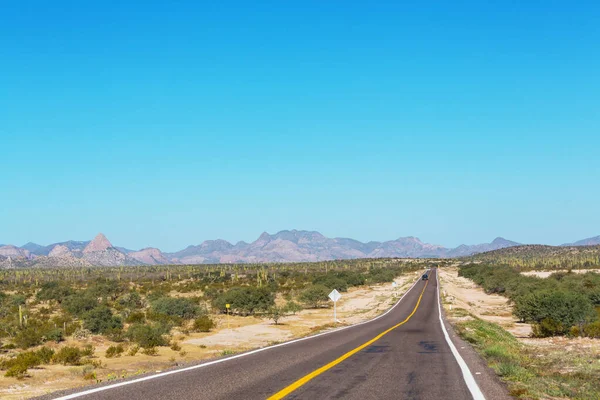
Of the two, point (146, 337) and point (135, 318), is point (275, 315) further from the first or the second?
point (146, 337)

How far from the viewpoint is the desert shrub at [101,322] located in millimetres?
34188

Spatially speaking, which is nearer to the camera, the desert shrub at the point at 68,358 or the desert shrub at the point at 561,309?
the desert shrub at the point at 68,358

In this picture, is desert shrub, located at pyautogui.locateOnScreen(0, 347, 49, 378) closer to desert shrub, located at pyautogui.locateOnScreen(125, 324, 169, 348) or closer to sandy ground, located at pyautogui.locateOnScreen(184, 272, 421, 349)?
desert shrub, located at pyautogui.locateOnScreen(125, 324, 169, 348)

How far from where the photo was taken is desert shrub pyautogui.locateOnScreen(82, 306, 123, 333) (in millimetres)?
34188

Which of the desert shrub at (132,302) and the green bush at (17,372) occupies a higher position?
the green bush at (17,372)

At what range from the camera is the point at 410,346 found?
17.6 m

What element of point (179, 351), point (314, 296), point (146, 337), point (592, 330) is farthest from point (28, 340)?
point (314, 296)

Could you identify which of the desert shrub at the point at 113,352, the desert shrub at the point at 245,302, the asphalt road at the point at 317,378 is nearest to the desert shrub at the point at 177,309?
the desert shrub at the point at 245,302

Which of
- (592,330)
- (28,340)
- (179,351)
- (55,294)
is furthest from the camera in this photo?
(55,294)

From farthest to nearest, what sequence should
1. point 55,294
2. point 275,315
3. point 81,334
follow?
point 55,294
point 275,315
point 81,334

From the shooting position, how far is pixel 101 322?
34.8 m

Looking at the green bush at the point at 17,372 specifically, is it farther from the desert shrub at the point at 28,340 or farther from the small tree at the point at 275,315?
the small tree at the point at 275,315

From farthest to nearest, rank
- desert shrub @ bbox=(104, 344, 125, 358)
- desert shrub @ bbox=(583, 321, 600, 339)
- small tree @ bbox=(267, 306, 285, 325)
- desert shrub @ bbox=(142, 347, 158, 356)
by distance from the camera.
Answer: small tree @ bbox=(267, 306, 285, 325) → desert shrub @ bbox=(583, 321, 600, 339) → desert shrub @ bbox=(142, 347, 158, 356) → desert shrub @ bbox=(104, 344, 125, 358)

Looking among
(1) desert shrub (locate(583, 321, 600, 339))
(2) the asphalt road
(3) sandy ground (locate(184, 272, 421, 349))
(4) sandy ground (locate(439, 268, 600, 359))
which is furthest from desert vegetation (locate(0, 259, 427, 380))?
(1) desert shrub (locate(583, 321, 600, 339))
